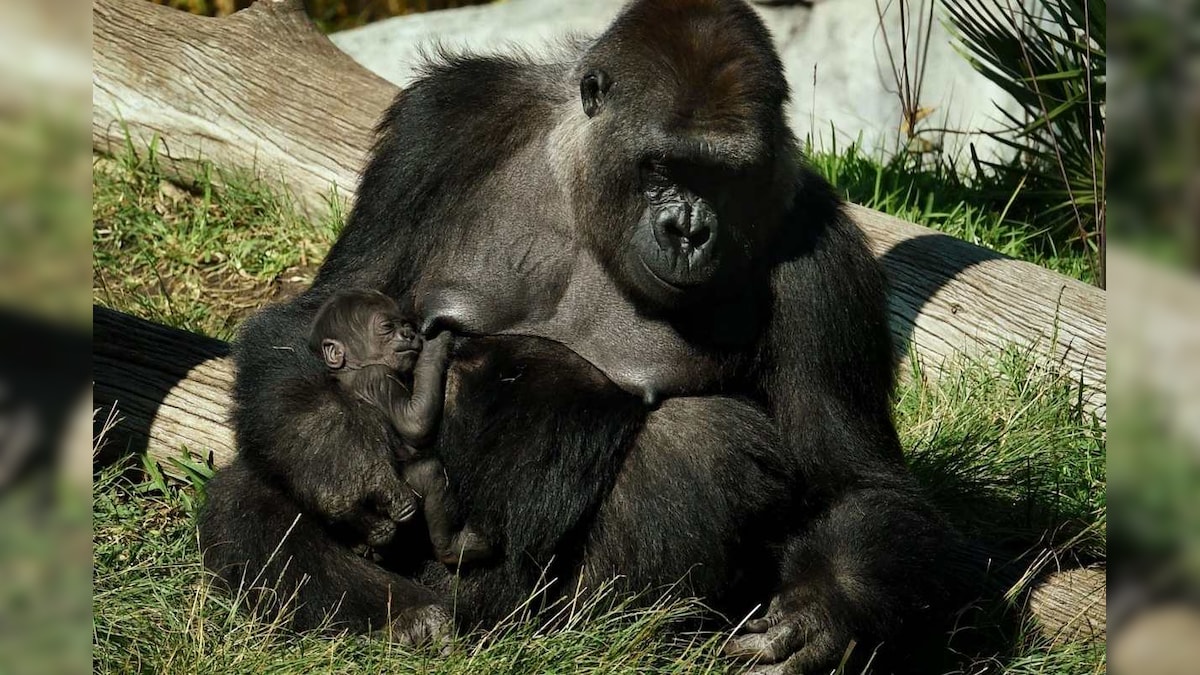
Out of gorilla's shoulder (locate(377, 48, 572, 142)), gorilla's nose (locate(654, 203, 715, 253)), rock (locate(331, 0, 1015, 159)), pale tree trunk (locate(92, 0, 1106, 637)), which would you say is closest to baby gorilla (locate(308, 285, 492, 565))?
gorilla's shoulder (locate(377, 48, 572, 142))

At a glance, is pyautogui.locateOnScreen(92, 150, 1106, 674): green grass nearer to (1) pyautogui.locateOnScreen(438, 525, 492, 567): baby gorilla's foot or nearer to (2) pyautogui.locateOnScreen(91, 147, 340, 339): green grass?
(2) pyautogui.locateOnScreen(91, 147, 340, 339): green grass

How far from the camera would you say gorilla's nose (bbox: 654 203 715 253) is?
407 centimetres

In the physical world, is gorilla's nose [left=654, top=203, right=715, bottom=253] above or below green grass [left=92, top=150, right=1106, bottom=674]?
above

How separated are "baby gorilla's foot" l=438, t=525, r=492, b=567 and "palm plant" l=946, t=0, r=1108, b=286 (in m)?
4.69

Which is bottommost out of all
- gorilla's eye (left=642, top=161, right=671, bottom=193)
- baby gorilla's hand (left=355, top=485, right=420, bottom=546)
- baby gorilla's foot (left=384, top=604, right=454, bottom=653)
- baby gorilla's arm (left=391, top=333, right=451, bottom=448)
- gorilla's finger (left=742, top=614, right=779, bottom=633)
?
baby gorilla's foot (left=384, top=604, right=454, bottom=653)

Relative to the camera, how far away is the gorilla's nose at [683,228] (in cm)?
407

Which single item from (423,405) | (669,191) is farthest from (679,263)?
(423,405)

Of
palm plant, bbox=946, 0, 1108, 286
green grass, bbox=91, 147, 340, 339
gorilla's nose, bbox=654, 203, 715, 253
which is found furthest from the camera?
palm plant, bbox=946, 0, 1108, 286

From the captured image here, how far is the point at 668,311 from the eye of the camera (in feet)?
15.1

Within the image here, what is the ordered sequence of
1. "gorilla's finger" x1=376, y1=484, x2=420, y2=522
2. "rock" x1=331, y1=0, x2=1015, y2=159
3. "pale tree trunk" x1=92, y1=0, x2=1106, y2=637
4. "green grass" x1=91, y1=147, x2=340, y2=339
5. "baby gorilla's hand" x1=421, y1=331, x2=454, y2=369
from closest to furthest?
1. "gorilla's finger" x1=376, y1=484, x2=420, y2=522
2. "baby gorilla's hand" x1=421, y1=331, x2=454, y2=369
3. "pale tree trunk" x1=92, y1=0, x2=1106, y2=637
4. "green grass" x1=91, y1=147, x2=340, y2=339
5. "rock" x1=331, y1=0, x2=1015, y2=159

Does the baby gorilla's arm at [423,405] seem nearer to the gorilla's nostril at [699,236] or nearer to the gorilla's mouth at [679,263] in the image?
the gorilla's mouth at [679,263]

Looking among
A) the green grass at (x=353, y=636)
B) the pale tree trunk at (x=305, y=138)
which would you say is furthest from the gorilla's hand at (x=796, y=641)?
the pale tree trunk at (x=305, y=138)

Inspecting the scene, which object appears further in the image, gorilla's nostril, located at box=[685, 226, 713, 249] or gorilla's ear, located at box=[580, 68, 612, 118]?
gorilla's ear, located at box=[580, 68, 612, 118]

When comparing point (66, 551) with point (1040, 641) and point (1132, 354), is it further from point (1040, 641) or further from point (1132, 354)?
point (1040, 641)
